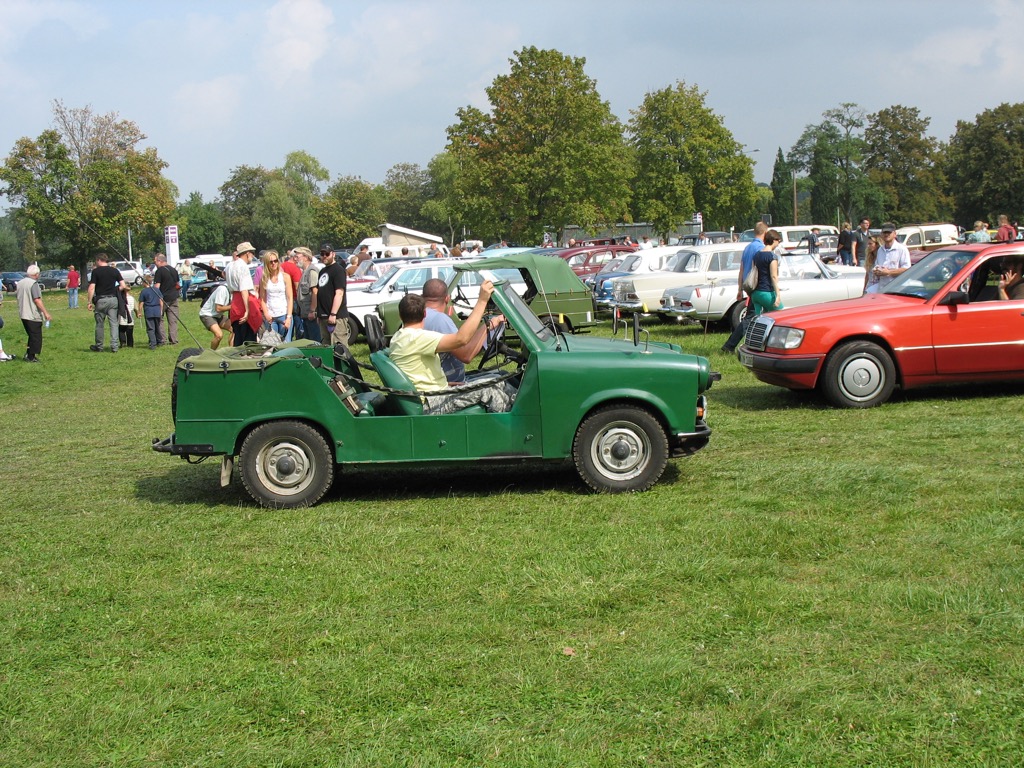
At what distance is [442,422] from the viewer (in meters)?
7.44

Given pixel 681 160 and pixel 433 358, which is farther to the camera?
pixel 681 160

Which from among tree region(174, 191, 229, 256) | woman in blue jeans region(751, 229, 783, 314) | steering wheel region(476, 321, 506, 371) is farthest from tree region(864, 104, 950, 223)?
steering wheel region(476, 321, 506, 371)

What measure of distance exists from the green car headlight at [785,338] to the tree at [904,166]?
82.3 m

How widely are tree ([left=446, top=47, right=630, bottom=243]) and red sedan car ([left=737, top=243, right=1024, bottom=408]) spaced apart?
35006 millimetres

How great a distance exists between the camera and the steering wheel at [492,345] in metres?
8.27

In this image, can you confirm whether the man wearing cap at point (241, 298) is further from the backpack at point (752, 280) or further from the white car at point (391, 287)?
the backpack at point (752, 280)

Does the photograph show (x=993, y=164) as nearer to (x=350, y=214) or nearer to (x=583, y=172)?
(x=583, y=172)

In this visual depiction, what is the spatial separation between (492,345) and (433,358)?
87 cm

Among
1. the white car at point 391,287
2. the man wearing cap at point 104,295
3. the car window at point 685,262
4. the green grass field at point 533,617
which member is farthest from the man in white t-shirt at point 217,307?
the car window at point 685,262

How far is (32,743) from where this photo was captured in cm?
407

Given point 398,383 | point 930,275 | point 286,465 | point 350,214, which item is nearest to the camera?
point 286,465

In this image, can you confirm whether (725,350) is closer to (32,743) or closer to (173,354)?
(173,354)

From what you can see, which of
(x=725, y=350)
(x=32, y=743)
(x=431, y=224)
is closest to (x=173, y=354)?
(x=725, y=350)

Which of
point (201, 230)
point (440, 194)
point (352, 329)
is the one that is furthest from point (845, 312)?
point (440, 194)
